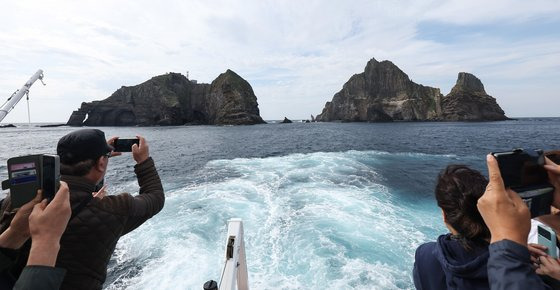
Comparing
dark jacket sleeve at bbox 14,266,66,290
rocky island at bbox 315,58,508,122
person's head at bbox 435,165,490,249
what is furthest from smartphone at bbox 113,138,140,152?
rocky island at bbox 315,58,508,122

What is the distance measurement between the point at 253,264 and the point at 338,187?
23.0 ft

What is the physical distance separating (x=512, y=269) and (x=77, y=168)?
9.02 feet

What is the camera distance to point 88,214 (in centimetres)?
183

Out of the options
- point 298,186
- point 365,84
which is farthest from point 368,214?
point 365,84

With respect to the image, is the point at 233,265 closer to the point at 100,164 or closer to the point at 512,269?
the point at 100,164

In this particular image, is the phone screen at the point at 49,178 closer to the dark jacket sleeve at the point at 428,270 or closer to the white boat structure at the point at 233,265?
the white boat structure at the point at 233,265

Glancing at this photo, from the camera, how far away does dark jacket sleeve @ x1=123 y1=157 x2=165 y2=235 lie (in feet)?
6.94

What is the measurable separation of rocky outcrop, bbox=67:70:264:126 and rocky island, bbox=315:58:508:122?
49589mm

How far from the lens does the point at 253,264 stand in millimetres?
6203

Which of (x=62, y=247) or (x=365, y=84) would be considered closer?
(x=62, y=247)

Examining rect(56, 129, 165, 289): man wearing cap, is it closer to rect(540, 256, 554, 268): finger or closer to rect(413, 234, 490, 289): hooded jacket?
rect(413, 234, 490, 289): hooded jacket

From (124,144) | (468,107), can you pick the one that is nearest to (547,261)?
(124,144)

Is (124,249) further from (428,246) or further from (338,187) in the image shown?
(338,187)

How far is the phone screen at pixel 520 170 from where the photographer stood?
162cm
